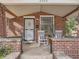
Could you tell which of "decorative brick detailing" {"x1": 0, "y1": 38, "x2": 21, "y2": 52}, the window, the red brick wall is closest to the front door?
the window

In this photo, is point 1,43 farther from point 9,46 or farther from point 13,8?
point 13,8

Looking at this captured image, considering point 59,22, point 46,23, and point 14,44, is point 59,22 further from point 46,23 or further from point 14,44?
point 14,44

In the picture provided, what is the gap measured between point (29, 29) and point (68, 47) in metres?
9.45

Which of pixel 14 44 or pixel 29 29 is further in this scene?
pixel 29 29

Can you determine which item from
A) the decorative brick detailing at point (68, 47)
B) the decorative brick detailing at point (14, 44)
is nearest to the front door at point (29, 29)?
the decorative brick detailing at point (14, 44)

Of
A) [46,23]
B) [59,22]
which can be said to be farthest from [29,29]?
[59,22]

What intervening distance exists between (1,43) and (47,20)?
30.6ft

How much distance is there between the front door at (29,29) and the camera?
17234 mm

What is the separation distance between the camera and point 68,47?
26.8 ft

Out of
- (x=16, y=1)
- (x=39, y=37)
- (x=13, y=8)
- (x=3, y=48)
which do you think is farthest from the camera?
(x=39, y=37)

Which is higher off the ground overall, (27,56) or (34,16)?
(34,16)

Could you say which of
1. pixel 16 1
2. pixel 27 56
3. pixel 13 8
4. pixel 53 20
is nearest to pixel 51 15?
pixel 53 20

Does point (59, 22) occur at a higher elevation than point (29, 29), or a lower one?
higher

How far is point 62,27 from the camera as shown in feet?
56.0
